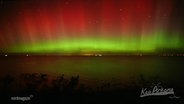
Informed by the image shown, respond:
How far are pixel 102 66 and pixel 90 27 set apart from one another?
34 cm

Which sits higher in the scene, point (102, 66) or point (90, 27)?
point (90, 27)

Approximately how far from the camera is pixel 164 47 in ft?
10.2

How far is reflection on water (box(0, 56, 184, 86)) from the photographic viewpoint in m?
3.09

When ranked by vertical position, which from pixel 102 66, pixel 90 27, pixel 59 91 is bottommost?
pixel 59 91

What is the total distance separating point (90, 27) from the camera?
10.4 feet

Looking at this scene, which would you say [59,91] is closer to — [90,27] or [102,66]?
[102,66]

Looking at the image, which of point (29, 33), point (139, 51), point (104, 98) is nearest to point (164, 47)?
point (139, 51)

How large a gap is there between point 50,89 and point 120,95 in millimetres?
577

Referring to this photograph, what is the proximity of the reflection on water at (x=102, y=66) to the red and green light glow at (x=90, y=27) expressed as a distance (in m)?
0.08

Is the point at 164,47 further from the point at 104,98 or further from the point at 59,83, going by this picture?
the point at 59,83

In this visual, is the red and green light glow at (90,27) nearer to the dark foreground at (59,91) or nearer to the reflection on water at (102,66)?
the reflection on water at (102,66)

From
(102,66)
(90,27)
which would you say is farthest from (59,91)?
(90,27)

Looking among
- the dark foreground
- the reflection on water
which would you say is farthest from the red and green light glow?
the dark foreground

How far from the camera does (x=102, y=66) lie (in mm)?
3137
